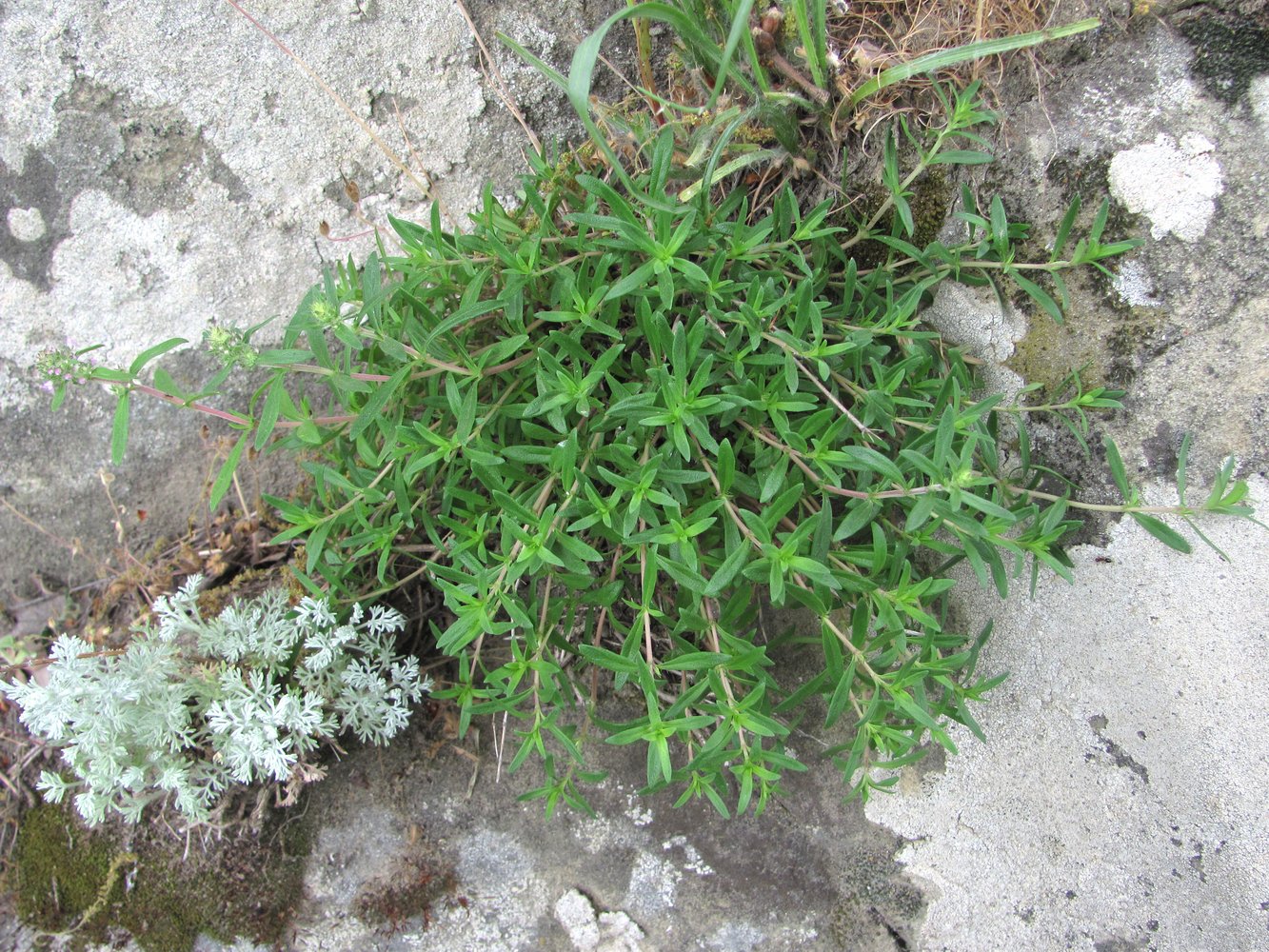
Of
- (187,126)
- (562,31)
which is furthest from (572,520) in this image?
(187,126)

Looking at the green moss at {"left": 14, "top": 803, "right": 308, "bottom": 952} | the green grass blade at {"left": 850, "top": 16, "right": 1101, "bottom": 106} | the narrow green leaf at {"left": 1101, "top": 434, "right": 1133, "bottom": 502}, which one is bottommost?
the green moss at {"left": 14, "top": 803, "right": 308, "bottom": 952}

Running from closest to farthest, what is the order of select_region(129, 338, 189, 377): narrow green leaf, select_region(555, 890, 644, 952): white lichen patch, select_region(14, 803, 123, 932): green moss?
select_region(129, 338, 189, 377): narrow green leaf → select_region(555, 890, 644, 952): white lichen patch → select_region(14, 803, 123, 932): green moss

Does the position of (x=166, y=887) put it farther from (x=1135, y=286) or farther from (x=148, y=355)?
(x=1135, y=286)

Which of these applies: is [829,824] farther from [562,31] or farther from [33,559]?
[33,559]

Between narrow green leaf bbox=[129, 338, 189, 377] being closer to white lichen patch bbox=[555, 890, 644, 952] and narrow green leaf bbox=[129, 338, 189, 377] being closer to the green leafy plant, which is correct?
the green leafy plant

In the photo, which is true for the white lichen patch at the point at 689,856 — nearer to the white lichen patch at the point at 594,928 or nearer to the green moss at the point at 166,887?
the white lichen patch at the point at 594,928

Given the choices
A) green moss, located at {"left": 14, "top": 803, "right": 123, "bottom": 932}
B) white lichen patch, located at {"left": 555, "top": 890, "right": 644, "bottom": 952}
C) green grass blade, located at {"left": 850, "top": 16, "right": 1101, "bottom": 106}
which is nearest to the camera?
green grass blade, located at {"left": 850, "top": 16, "right": 1101, "bottom": 106}

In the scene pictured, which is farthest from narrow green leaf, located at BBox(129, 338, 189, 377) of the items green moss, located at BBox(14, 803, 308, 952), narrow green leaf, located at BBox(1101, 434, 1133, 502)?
narrow green leaf, located at BBox(1101, 434, 1133, 502)
